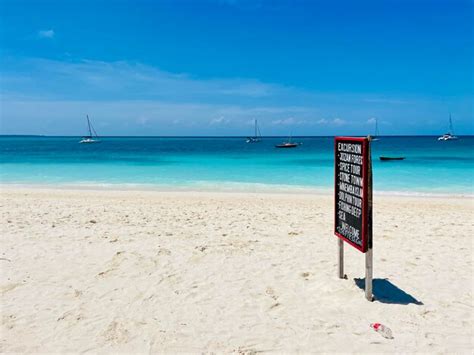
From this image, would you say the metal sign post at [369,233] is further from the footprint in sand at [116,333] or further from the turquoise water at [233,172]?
the turquoise water at [233,172]

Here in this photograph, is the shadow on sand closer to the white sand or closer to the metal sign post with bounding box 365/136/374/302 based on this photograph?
the white sand

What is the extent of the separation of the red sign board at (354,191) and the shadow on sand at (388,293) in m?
0.74

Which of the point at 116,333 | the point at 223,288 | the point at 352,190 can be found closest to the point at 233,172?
the point at 223,288

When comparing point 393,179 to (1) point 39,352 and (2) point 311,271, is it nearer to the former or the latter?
(2) point 311,271

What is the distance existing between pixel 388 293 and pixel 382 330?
119 cm

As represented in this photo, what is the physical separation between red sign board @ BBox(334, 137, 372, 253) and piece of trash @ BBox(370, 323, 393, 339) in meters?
0.90

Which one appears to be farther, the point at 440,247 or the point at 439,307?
the point at 440,247

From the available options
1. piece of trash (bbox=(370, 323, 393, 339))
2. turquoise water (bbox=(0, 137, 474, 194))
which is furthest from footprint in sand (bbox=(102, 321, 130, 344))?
turquoise water (bbox=(0, 137, 474, 194))

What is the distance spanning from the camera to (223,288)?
17.7 ft

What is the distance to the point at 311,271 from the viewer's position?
611 cm

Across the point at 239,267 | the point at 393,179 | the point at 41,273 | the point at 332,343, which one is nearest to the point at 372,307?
the point at 332,343

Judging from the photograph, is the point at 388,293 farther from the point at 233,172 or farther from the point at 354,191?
the point at 233,172

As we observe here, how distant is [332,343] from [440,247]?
461 centimetres

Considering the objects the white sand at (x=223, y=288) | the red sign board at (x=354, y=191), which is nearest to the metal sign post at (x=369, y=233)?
the red sign board at (x=354, y=191)
